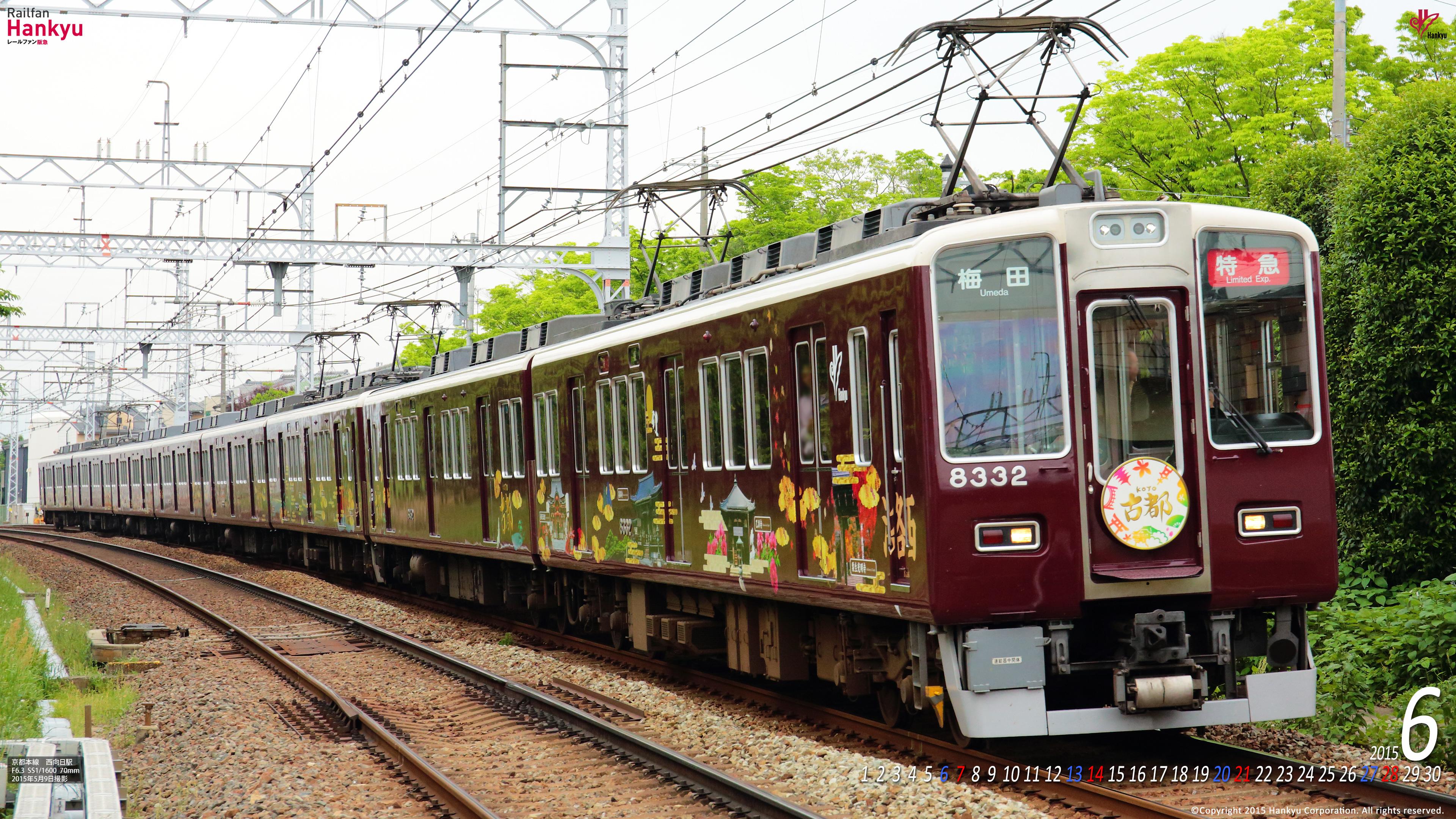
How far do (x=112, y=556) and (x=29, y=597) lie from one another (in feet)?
46.2

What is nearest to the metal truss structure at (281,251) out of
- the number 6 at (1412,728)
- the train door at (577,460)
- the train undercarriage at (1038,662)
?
the train door at (577,460)

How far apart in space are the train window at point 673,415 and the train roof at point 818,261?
38 cm

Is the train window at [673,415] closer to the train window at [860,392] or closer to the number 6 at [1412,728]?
the train window at [860,392]

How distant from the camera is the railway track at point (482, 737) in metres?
7.86

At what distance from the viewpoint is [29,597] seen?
2170cm

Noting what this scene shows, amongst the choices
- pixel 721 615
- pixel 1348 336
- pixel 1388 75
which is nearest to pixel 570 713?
pixel 721 615

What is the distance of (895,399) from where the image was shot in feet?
26.9

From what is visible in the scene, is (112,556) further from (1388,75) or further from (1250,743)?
(1250,743)

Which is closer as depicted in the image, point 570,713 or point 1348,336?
point 570,713

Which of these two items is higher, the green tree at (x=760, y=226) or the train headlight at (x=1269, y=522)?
the green tree at (x=760, y=226)

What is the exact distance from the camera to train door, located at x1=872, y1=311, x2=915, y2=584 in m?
8.07

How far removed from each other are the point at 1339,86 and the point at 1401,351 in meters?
7.40

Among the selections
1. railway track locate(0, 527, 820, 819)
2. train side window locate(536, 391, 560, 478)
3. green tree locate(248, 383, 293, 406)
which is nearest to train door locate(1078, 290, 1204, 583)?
railway track locate(0, 527, 820, 819)

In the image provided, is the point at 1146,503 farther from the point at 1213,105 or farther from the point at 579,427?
the point at 1213,105
